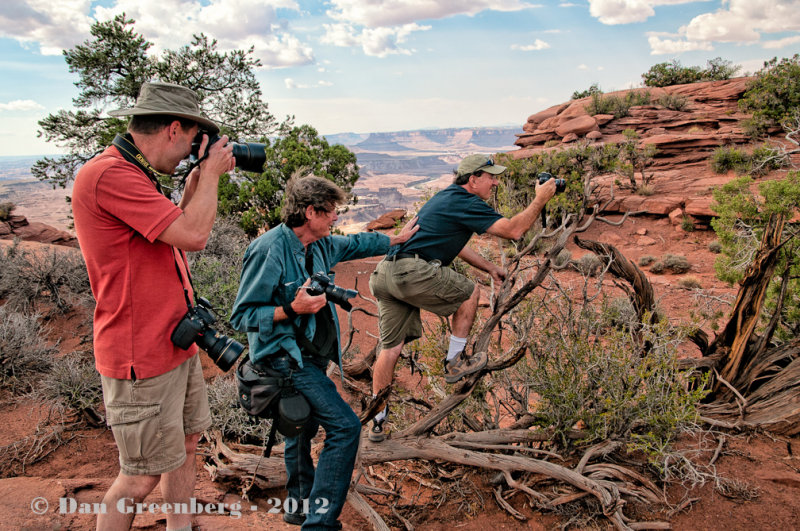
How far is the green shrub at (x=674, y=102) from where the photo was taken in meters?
23.6

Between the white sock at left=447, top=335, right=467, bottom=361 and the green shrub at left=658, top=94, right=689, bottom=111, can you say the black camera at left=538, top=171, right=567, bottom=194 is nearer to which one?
the white sock at left=447, top=335, right=467, bottom=361

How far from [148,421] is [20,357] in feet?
14.0

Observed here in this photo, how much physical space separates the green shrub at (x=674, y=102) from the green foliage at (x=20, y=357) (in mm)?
26489

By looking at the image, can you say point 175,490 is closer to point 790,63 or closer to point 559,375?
point 559,375

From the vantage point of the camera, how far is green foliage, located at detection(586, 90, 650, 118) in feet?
79.4

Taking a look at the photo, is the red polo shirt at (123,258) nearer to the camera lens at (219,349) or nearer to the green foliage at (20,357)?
the camera lens at (219,349)

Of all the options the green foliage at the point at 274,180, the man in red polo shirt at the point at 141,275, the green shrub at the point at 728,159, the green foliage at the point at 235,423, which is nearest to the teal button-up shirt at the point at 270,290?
the man in red polo shirt at the point at 141,275

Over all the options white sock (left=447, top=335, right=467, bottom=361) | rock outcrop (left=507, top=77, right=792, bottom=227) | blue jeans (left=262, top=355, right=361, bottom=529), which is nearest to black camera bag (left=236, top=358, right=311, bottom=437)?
blue jeans (left=262, top=355, right=361, bottom=529)

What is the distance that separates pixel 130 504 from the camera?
1.96 metres

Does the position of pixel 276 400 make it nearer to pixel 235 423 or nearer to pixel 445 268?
pixel 445 268

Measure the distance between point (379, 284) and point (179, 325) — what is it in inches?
61.2

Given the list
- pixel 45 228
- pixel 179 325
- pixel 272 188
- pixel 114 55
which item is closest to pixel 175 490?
pixel 179 325

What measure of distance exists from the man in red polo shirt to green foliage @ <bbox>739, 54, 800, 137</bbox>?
2114 cm

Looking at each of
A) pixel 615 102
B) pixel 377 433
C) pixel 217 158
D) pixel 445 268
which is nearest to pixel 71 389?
pixel 377 433
